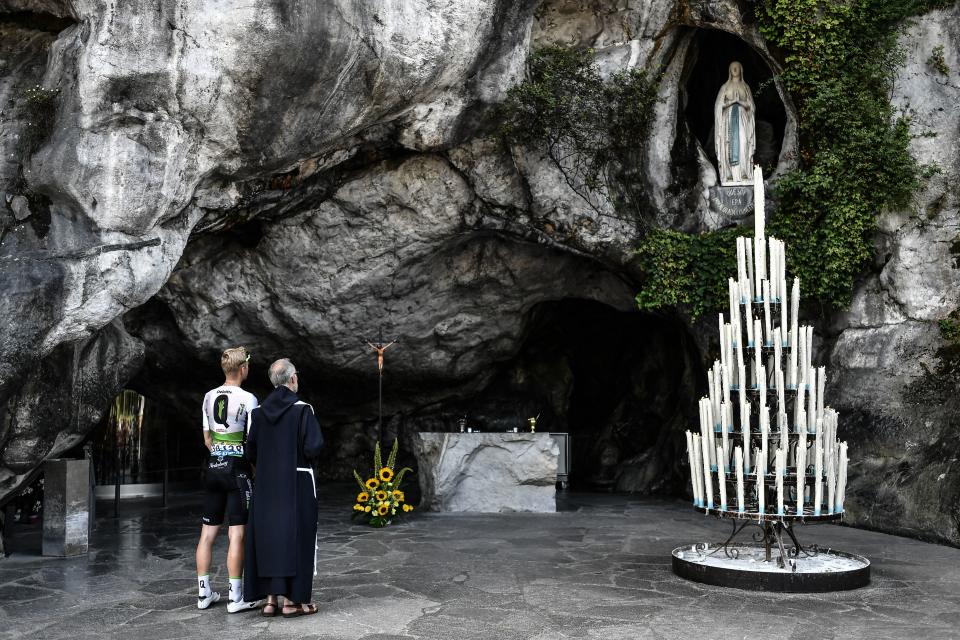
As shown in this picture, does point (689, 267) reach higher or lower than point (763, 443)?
higher

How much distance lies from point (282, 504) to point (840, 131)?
24.7 ft

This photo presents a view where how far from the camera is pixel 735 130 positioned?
10789 mm

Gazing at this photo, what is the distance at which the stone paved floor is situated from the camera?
4.98 metres

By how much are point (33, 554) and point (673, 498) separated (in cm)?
795

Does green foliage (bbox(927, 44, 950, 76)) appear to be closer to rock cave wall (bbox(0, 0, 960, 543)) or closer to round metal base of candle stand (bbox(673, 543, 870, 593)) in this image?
rock cave wall (bbox(0, 0, 960, 543))

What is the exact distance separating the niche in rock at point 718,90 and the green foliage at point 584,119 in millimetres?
1189

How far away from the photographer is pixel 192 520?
33.7ft

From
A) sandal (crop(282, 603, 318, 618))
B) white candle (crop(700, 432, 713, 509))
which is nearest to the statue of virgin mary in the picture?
white candle (crop(700, 432, 713, 509))

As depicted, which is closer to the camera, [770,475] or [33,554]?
[770,475]

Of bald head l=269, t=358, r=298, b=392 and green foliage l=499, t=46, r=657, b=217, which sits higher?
green foliage l=499, t=46, r=657, b=217

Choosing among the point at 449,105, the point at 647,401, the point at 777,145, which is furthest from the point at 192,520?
the point at 777,145

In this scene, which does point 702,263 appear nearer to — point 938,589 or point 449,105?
point 449,105

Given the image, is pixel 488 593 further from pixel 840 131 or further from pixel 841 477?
pixel 840 131

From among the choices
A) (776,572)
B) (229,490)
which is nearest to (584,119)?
(776,572)
